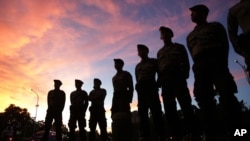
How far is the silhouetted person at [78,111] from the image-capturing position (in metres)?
10.8

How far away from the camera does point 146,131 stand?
23.9ft

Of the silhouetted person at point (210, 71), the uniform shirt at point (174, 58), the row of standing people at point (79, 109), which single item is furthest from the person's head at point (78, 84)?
the silhouetted person at point (210, 71)

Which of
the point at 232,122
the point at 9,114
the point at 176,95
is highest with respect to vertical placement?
the point at 9,114

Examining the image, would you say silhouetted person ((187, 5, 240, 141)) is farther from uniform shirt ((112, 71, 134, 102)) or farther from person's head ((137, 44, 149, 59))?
uniform shirt ((112, 71, 134, 102))

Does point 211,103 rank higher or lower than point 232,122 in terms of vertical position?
higher

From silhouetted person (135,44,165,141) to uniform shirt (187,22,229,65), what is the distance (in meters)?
2.21

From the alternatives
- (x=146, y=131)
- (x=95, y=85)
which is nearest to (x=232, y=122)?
(x=146, y=131)

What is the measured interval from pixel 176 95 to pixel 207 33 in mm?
1664

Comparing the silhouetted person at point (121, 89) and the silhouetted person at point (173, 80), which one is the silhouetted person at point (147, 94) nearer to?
the silhouetted person at point (173, 80)

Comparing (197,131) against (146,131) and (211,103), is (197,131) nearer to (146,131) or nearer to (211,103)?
(211,103)

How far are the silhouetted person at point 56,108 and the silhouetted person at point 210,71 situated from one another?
274 inches

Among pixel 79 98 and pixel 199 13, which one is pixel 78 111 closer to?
pixel 79 98

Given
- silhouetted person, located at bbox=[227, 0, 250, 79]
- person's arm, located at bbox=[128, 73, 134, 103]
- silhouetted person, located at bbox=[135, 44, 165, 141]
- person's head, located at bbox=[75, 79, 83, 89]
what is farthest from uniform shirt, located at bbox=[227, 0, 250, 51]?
person's head, located at bbox=[75, 79, 83, 89]

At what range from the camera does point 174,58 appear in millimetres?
6703
